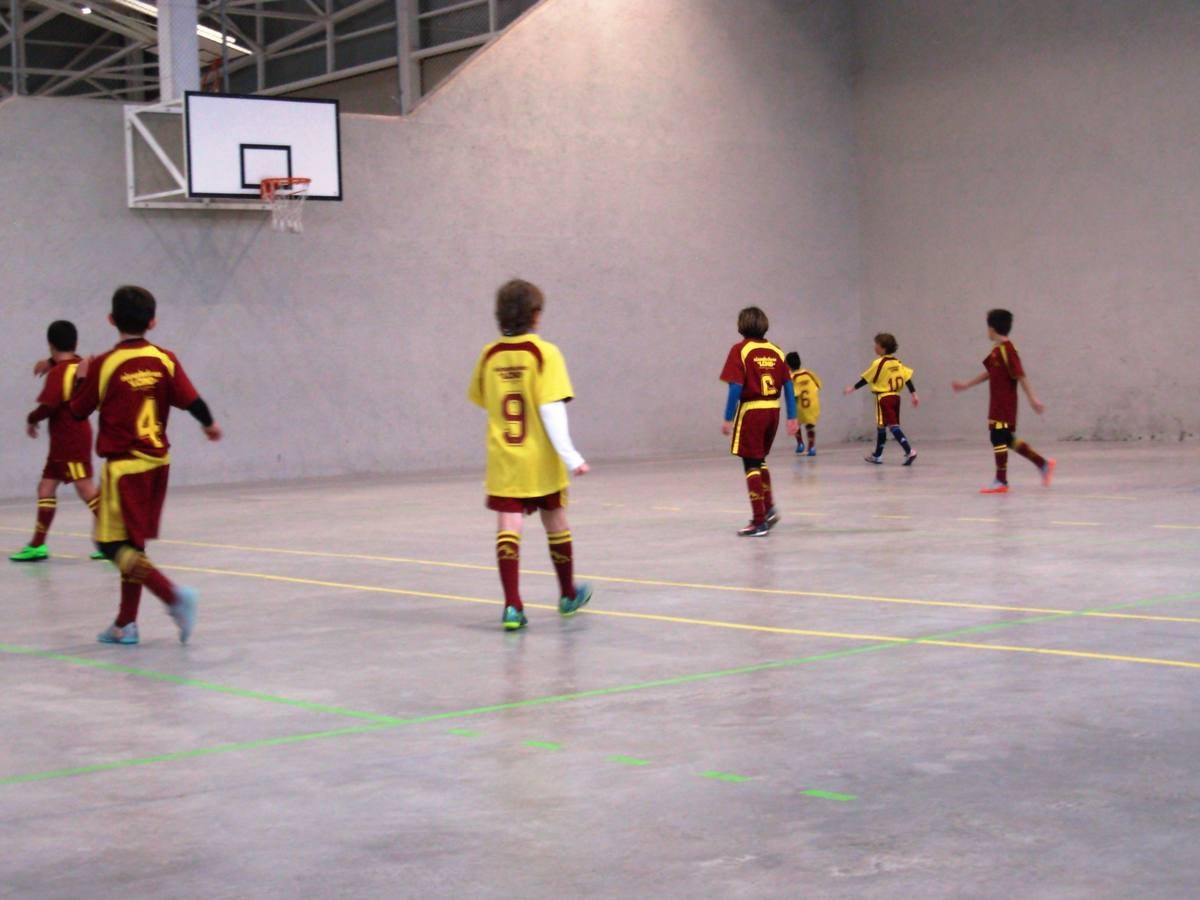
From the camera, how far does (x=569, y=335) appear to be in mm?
24859

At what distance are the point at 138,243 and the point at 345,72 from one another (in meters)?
10.1

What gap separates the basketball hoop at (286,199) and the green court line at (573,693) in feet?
43.4

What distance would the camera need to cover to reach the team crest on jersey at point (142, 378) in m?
7.93

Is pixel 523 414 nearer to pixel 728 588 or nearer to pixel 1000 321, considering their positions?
pixel 728 588

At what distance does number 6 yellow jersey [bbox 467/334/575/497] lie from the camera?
8.27 meters

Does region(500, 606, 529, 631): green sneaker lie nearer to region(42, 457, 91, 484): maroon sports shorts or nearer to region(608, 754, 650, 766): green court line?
region(608, 754, 650, 766): green court line

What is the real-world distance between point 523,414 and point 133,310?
2.02 meters

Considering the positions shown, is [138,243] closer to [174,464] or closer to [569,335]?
[174,464]

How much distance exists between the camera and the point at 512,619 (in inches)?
321

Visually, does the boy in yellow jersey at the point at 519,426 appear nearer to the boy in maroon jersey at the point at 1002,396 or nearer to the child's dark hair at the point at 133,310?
the child's dark hair at the point at 133,310

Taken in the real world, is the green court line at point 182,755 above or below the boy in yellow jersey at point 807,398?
below

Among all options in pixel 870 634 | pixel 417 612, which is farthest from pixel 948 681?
pixel 417 612

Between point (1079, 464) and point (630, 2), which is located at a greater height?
point (630, 2)

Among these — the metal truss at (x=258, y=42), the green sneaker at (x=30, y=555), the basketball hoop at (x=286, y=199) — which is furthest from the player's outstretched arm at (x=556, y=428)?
the metal truss at (x=258, y=42)
